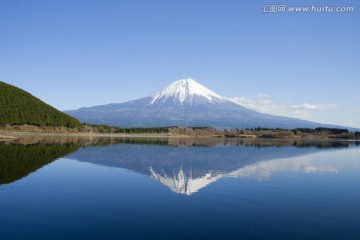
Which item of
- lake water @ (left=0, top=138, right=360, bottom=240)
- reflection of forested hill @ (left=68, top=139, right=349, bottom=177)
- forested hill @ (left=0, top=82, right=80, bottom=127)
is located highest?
forested hill @ (left=0, top=82, right=80, bottom=127)

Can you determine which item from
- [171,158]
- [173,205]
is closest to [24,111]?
[171,158]

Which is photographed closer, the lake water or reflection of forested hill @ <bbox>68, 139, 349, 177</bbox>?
the lake water

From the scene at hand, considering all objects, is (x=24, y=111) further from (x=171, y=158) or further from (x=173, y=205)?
(x=173, y=205)

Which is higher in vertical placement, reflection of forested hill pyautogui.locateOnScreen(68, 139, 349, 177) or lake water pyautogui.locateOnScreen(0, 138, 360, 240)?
reflection of forested hill pyautogui.locateOnScreen(68, 139, 349, 177)

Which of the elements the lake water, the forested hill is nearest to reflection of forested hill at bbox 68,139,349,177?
the lake water

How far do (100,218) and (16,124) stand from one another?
135384 millimetres

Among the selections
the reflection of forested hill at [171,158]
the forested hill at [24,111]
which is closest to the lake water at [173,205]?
the reflection of forested hill at [171,158]

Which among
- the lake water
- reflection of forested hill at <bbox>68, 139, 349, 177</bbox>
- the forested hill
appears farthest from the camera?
the forested hill

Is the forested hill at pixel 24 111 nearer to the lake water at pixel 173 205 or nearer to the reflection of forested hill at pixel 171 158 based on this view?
the reflection of forested hill at pixel 171 158

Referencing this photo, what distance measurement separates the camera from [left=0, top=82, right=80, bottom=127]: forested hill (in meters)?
143

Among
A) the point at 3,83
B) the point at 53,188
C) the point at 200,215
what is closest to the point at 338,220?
the point at 200,215

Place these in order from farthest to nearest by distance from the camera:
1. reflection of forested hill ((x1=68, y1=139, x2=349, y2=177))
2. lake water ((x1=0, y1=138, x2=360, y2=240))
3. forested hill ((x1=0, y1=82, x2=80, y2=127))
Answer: forested hill ((x1=0, y1=82, x2=80, y2=127)) → reflection of forested hill ((x1=68, y1=139, x2=349, y2=177)) → lake water ((x1=0, y1=138, x2=360, y2=240))

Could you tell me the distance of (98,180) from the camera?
31.0 metres

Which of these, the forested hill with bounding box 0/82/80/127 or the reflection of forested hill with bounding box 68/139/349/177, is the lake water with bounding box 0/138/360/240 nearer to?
the reflection of forested hill with bounding box 68/139/349/177
